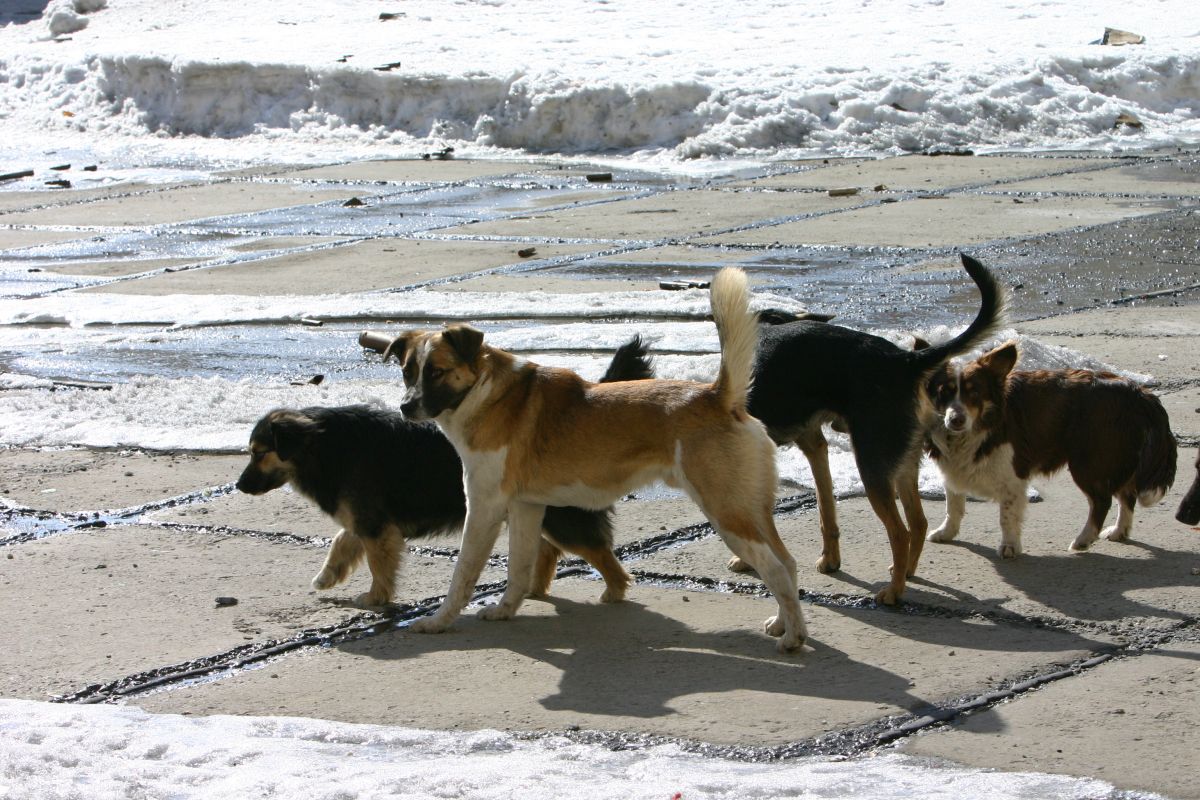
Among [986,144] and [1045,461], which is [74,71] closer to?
[986,144]

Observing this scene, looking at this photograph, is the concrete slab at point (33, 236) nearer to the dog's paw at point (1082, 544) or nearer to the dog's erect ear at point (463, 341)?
the dog's erect ear at point (463, 341)

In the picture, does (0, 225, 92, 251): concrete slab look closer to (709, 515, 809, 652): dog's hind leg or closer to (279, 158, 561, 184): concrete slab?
(279, 158, 561, 184): concrete slab

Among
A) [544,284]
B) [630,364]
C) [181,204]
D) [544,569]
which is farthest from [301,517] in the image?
[181,204]

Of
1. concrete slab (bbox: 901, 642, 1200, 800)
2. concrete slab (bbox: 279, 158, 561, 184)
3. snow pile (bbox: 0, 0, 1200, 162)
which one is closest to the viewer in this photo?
concrete slab (bbox: 901, 642, 1200, 800)

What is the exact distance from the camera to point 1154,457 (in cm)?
668

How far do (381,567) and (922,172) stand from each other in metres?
13.2

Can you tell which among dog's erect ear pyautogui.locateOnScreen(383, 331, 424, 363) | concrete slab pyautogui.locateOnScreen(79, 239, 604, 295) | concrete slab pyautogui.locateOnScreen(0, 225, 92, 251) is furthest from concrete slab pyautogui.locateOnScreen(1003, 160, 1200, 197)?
dog's erect ear pyautogui.locateOnScreen(383, 331, 424, 363)

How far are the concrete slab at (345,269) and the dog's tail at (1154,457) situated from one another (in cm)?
721

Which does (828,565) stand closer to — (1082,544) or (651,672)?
(1082,544)

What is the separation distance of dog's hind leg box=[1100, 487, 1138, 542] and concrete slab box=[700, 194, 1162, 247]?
709 centimetres

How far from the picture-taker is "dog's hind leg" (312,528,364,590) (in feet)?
21.2

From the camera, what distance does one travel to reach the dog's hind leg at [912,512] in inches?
249

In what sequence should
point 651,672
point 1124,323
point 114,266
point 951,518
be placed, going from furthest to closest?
point 114,266
point 1124,323
point 951,518
point 651,672

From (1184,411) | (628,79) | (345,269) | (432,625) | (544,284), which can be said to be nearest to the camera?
(432,625)
